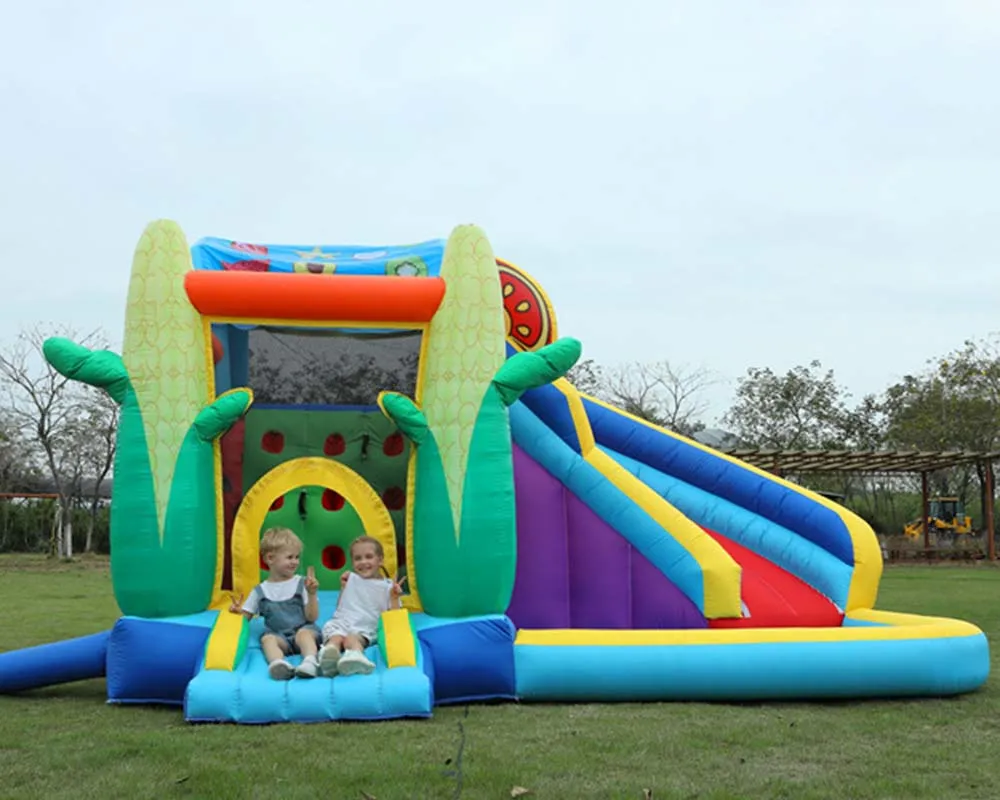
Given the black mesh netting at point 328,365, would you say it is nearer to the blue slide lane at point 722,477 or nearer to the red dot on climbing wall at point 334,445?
the red dot on climbing wall at point 334,445

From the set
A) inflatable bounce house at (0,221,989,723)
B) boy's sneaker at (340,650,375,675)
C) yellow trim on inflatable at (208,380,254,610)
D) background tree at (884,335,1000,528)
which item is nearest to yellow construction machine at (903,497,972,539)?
background tree at (884,335,1000,528)

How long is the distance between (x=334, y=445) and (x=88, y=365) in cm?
153

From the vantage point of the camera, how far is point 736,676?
484 cm

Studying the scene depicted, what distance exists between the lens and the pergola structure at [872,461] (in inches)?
704

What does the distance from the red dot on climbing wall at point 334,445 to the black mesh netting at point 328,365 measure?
0.20m

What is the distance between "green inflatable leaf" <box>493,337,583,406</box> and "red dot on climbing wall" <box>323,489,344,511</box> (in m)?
1.17

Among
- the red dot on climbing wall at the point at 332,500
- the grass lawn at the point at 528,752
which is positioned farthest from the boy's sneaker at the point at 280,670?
the red dot on climbing wall at the point at 332,500

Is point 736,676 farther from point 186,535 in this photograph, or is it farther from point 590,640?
point 186,535

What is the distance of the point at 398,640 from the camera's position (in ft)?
15.6

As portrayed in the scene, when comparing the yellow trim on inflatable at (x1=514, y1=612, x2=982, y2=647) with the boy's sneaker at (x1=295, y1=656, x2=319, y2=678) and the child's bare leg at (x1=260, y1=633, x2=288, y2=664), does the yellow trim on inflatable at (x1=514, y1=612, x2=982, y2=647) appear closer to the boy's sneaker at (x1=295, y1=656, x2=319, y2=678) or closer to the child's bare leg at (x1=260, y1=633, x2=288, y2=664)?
the boy's sneaker at (x1=295, y1=656, x2=319, y2=678)

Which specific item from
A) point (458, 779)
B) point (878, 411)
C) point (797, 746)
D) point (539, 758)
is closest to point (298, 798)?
point (458, 779)

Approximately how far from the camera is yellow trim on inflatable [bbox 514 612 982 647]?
193 inches

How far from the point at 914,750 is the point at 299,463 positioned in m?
3.22

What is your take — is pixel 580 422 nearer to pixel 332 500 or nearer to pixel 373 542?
pixel 332 500
